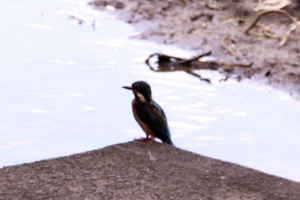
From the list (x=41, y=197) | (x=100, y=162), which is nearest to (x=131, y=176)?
(x=100, y=162)

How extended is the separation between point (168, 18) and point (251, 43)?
2.07 metres

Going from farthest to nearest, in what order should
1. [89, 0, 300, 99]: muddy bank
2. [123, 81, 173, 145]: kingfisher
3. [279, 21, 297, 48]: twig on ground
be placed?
[279, 21, 297, 48]: twig on ground, [89, 0, 300, 99]: muddy bank, [123, 81, 173, 145]: kingfisher

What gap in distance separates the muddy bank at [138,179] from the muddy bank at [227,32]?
9.09 feet

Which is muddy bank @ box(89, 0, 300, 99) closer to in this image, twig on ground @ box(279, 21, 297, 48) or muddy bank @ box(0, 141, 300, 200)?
twig on ground @ box(279, 21, 297, 48)

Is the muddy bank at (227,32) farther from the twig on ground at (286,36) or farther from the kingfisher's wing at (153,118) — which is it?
the kingfisher's wing at (153,118)

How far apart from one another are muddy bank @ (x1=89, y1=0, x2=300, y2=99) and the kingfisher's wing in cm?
270

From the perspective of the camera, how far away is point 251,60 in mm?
8086

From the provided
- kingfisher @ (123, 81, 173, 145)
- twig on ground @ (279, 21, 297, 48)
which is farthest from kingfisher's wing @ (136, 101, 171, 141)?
twig on ground @ (279, 21, 297, 48)

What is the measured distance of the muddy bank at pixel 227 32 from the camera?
7.61 meters

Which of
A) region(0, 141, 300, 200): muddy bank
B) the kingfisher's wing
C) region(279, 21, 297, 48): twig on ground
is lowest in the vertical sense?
region(0, 141, 300, 200): muddy bank

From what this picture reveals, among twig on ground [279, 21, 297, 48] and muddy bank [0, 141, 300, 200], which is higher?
twig on ground [279, 21, 297, 48]

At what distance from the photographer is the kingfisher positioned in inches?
181

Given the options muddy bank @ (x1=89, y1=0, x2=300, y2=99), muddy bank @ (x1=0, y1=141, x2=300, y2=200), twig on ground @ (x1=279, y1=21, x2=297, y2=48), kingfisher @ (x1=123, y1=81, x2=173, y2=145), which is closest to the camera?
muddy bank @ (x1=0, y1=141, x2=300, y2=200)

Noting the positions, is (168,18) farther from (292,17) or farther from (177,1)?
(292,17)
